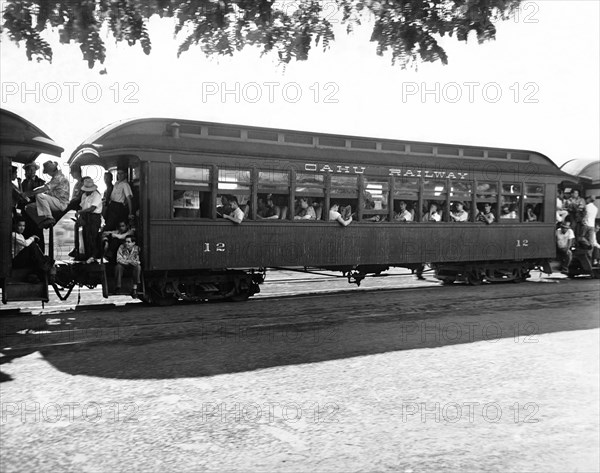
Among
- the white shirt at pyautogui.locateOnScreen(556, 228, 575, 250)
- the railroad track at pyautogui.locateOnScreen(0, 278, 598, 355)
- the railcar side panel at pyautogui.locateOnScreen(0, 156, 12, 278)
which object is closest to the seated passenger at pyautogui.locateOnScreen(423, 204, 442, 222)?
the railroad track at pyautogui.locateOnScreen(0, 278, 598, 355)

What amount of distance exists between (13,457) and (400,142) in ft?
34.8

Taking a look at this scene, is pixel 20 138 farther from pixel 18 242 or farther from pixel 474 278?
pixel 474 278

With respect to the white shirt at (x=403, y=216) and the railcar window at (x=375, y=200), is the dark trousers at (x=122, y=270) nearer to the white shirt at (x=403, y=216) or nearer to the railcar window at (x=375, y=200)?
the railcar window at (x=375, y=200)

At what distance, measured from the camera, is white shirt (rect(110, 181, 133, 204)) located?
10117 millimetres

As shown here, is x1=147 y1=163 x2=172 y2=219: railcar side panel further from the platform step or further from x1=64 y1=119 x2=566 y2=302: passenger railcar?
the platform step

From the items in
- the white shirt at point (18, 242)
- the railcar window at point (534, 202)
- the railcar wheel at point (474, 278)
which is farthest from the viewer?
the railcar window at point (534, 202)

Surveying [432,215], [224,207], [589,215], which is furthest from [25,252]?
[589,215]

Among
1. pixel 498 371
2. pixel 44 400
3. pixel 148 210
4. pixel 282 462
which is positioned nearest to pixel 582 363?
pixel 498 371

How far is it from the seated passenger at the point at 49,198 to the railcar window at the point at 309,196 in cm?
437

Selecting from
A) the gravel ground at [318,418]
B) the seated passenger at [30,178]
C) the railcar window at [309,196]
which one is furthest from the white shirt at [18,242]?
the railcar window at [309,196]

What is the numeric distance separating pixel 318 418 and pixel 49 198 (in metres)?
6.80

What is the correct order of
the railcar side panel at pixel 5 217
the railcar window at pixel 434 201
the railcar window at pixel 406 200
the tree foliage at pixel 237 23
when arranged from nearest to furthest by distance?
the tree foliage at pixel 237 23
the railcar side panel at pixel 5 217
the railcar window at pixel 406 200
the railcar window at pixel 434 201

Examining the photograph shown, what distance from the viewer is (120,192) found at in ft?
33.2

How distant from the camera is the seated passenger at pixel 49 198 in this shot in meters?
8.96
